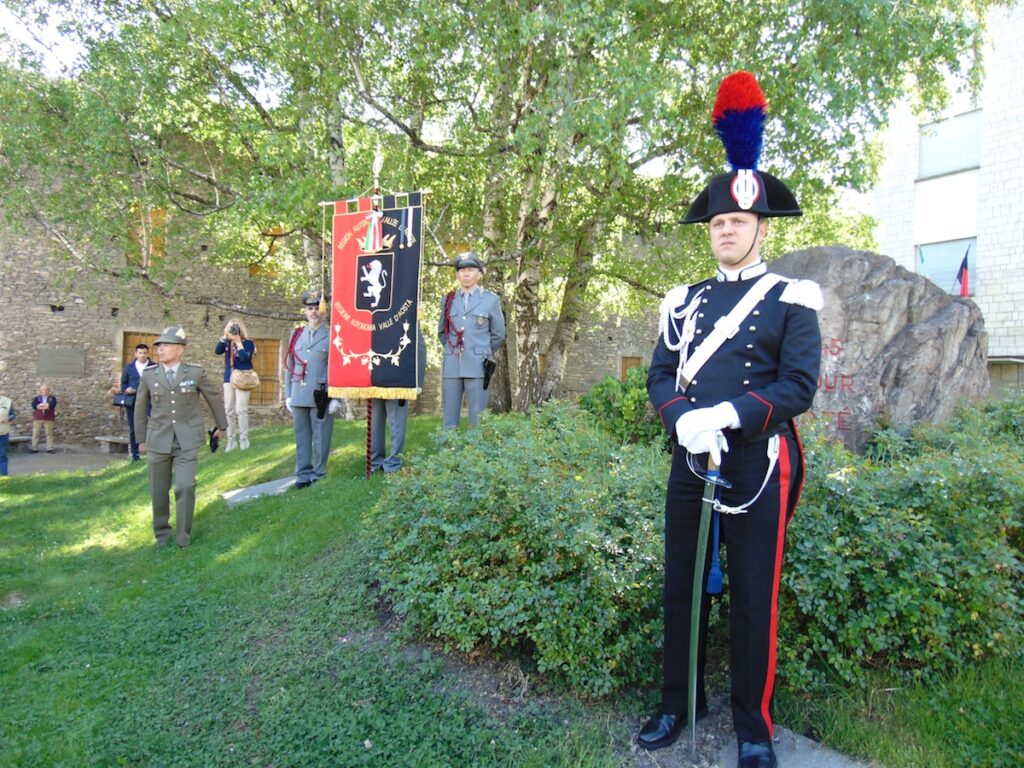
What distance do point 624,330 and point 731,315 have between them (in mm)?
20965

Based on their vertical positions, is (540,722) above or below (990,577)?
below

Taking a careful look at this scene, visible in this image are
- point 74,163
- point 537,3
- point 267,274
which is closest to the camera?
point 537,3

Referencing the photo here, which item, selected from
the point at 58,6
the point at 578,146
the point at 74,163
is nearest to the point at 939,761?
the point at 578,146

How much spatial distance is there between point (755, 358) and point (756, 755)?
4.78ft

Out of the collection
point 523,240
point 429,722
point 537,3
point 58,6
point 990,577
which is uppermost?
point 58,6

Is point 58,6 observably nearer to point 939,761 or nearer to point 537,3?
point 537,3

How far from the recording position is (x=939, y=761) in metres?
2.55

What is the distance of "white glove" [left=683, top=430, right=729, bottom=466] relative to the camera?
2523 millimetres

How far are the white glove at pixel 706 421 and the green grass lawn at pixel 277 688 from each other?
4.30ft

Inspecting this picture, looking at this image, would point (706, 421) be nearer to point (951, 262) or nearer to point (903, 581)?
point (903, 581)

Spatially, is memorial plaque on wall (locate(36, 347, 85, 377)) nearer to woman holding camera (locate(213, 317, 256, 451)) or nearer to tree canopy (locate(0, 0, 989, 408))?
tree canopy (locate(0, 0, 989, 408))

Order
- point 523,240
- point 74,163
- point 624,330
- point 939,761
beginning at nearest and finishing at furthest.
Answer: point 939,761, point 523,240, point 74,163, point 624,330

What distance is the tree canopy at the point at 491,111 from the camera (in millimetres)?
8469

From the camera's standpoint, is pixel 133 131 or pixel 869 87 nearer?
pixel 869 87
